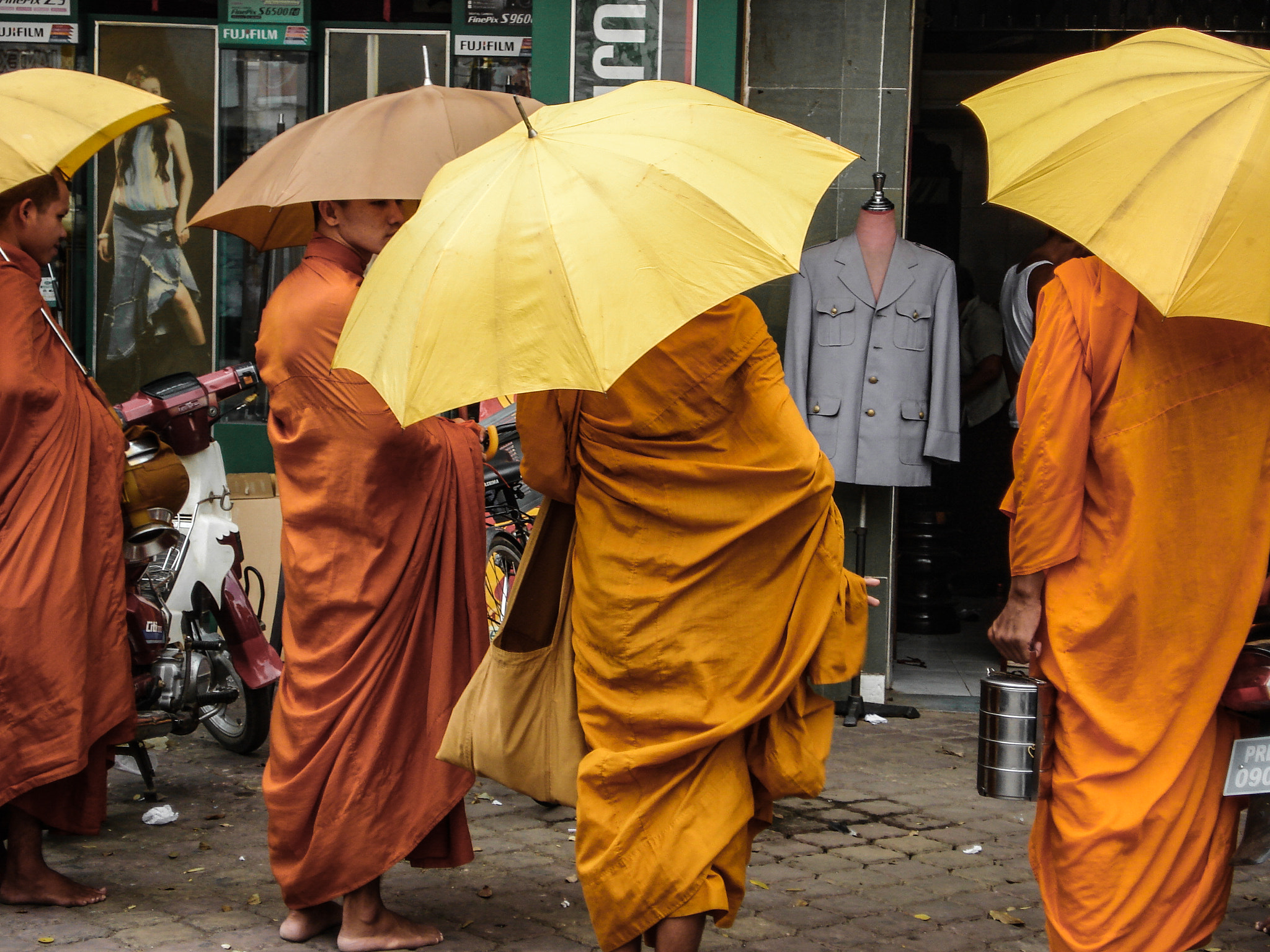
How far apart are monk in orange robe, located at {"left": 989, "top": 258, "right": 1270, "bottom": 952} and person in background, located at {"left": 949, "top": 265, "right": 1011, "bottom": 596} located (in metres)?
4.95

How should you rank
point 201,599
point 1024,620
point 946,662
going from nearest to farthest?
point 1024,620, point 201,599, point 946,662

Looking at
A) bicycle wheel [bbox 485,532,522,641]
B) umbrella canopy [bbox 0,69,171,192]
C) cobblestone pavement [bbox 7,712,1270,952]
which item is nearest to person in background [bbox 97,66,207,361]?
bicycle wheel [bbox 485,532,522,641]

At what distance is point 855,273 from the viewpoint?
6.33m

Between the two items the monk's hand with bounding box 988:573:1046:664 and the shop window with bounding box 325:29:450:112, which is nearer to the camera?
the monk's hand with bounding box 988:573:1046:664

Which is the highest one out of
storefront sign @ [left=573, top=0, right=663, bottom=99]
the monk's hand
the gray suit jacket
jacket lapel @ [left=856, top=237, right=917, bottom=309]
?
storefront sign @ [left=573, top=0, right=663, bottom=99]

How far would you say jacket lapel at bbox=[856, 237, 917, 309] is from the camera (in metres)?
6.31

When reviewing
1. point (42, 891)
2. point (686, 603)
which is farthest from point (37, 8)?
point (686, 603)

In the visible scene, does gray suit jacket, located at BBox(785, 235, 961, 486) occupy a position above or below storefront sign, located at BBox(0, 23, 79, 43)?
below

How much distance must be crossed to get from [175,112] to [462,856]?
16.9 feet

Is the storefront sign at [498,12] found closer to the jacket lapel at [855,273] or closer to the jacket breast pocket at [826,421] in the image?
the jacket lapel at [855,273]

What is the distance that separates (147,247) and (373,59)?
1.57 metres

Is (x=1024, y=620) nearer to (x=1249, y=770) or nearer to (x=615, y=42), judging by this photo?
(x=1249, y=770)

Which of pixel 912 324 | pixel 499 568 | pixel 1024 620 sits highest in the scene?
pixel 912 324

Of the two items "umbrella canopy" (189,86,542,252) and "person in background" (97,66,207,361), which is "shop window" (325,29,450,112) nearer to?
"person in background" (97,66,207,361)
